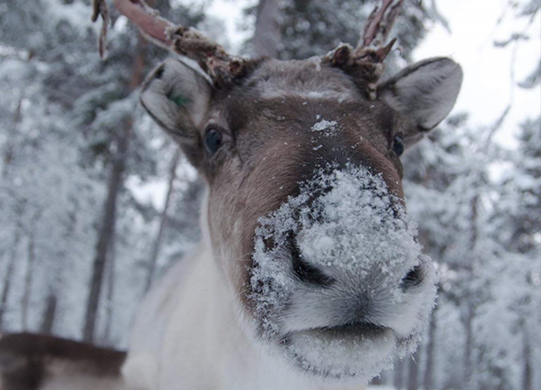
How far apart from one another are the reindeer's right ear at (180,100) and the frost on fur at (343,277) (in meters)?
1.50

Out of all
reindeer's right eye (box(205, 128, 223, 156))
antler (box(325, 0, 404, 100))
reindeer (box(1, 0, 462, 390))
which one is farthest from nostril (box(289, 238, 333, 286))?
antler (box(325, 0, 404, 100))

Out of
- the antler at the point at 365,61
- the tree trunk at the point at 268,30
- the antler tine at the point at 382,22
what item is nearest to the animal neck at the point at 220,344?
the antler at the point at 365,61

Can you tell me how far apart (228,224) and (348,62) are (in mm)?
1331

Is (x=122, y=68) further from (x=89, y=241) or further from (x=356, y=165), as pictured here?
(x=89, y=241)

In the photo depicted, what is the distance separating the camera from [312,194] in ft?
5.47

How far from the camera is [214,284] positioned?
9.55 ft

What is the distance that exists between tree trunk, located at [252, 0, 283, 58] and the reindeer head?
17.8ft

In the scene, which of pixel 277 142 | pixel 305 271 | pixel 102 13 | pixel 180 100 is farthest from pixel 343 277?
Answer: pixel 102 13

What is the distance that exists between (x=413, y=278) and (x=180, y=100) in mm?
2120

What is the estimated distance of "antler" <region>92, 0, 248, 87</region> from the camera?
110 inches

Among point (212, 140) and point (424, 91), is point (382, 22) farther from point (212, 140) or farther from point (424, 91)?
point (212, 140)

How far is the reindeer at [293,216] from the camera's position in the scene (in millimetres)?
1560

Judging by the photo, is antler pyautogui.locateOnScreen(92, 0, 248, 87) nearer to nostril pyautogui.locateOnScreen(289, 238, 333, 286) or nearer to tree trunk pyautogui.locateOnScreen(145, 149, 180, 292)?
nostril pyautogui.locateOnScreen(289, 238, 333, 286)

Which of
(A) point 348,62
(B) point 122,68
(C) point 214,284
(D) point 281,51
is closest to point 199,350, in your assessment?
(C) point 214,284
